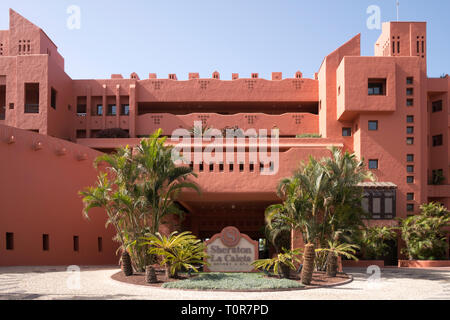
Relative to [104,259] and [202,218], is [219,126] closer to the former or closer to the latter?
[202,218]

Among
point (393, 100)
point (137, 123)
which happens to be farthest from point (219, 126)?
point (393, 100)

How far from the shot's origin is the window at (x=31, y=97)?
108 feet

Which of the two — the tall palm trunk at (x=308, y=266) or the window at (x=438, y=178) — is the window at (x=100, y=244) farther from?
the window at (x=438, y=178)

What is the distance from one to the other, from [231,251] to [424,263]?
1597 cm

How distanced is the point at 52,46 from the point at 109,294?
29943 millimetres

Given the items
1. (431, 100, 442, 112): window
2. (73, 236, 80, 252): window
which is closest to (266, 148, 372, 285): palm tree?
(73, 236, 80, 252): window

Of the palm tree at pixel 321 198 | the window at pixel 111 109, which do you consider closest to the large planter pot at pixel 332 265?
the palm tree at pixel 321 198

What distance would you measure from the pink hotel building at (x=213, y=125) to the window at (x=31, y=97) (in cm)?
11

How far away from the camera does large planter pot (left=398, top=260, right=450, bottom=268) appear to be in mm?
27422

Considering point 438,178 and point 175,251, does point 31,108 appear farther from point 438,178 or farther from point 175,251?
point 438,178

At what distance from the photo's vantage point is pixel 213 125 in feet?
117

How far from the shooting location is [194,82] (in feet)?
121

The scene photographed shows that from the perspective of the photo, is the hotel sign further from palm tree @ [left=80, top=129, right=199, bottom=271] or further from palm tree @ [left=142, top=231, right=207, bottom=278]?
palm tree @ [left=80, top=129, right=199, bottom=271]

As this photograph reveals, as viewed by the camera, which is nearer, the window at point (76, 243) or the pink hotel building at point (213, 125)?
the pink hotel building at point (213, 125)
